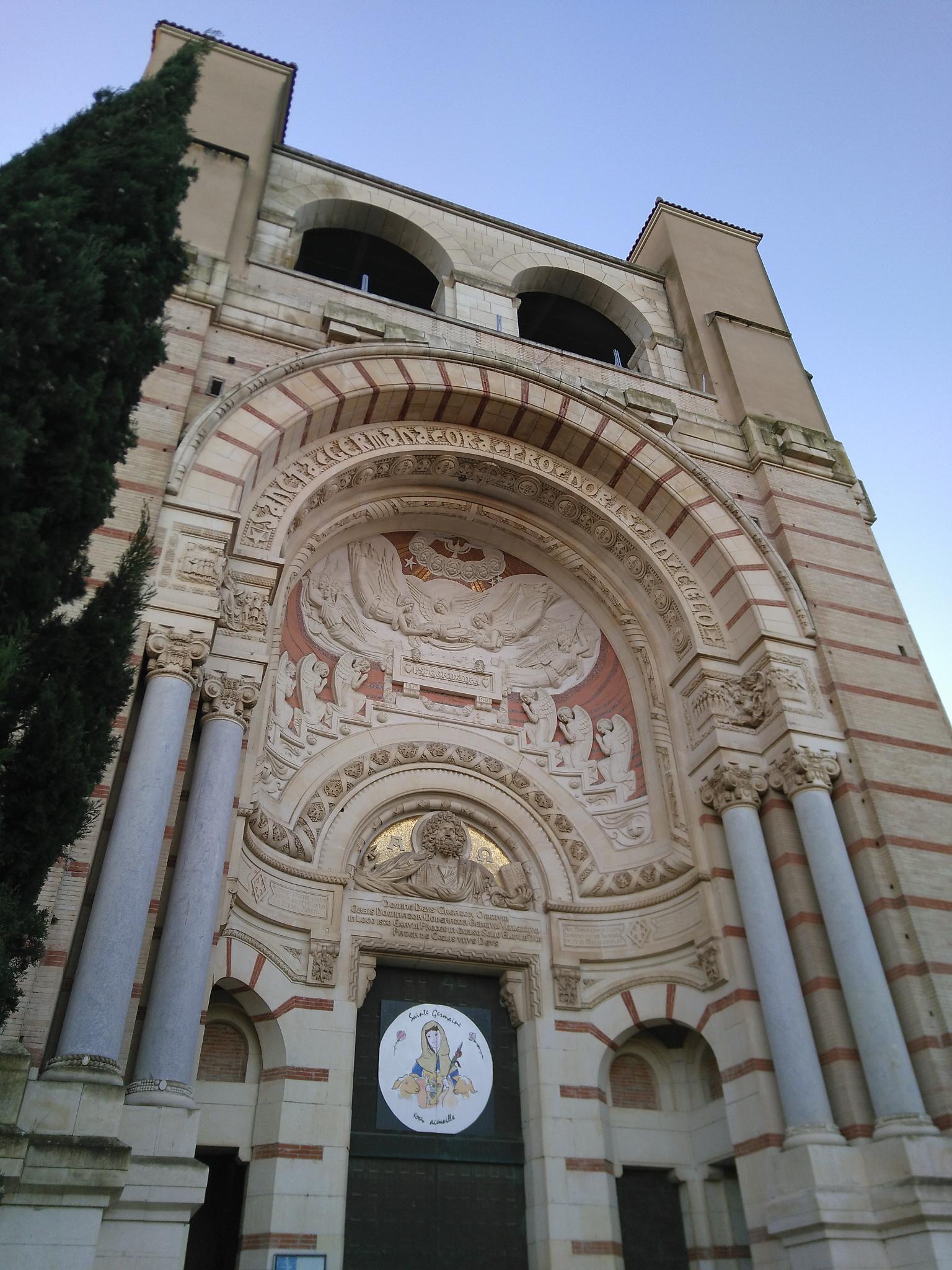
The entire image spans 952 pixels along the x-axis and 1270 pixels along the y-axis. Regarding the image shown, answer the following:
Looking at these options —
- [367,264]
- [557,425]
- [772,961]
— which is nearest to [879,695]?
[772,961]

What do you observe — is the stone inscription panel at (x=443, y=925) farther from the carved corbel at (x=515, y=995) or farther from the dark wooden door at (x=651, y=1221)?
the dark wooden door at (x=651, y=1221)

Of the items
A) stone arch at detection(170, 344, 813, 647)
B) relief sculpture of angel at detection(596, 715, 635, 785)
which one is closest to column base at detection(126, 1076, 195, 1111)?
stone arch at detection(170, 344, 813, 647)

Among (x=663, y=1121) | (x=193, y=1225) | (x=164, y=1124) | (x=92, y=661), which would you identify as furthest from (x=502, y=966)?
(x=92, y=661)

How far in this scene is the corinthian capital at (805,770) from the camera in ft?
28.4

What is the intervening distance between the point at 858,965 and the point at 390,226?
11061 mm

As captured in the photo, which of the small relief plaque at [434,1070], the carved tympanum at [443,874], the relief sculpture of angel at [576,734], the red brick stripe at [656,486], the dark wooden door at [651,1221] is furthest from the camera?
the red brick stripe at [656,486]

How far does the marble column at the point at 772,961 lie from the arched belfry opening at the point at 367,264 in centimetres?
A: 903

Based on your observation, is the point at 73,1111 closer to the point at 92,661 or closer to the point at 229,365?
the point at 92,661

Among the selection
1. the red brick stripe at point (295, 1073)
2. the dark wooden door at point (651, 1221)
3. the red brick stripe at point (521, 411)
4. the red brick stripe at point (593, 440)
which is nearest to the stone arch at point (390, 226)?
the red brick stripe at point (521, 411)

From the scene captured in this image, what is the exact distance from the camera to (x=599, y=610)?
36.9 ft

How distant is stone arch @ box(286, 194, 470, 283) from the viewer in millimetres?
13117

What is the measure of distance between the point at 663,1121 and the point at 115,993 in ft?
16.9

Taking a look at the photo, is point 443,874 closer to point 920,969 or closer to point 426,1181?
point 426,1181

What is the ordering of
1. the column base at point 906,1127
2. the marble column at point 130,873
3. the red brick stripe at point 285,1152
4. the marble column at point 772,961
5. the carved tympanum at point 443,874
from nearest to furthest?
the marble column at point 130,873 < the column base at point 906,1127 < the red brick stripe at point 285,1152 < the marble column at point 772,961 < the carved tympanum at point 443,874
